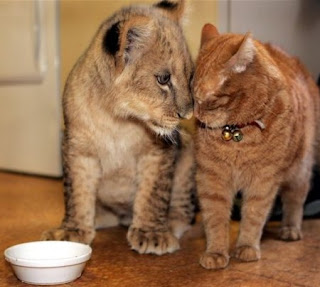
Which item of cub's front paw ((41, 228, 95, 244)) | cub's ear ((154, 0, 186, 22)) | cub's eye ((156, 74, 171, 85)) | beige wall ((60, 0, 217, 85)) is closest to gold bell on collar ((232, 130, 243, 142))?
cub's eye ((156, 74, 171, 85))

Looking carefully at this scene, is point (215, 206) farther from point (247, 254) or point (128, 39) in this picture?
point (128, 39)

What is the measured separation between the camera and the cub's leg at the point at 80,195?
197 cm

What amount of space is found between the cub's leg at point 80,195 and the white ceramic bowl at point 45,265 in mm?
272

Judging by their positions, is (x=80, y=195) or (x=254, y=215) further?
(x=80, y=195)

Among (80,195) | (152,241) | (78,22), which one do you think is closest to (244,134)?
(152,241)

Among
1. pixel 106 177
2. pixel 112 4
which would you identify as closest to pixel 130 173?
pixel 106 177

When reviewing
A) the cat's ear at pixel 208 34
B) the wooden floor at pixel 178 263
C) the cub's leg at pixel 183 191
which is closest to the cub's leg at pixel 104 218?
the wooden floor at pixel 178 263

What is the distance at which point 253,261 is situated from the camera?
5.88ft

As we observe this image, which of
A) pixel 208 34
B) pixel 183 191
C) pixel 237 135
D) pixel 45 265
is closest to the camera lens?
pixel 45 265

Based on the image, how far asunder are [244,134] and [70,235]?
2.16 ft

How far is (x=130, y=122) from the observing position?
1.95 m

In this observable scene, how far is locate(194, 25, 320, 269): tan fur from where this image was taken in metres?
1.68

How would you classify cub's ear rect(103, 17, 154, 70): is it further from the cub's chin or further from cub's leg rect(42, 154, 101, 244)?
cub's leg rect(42, 154, 101, 244)

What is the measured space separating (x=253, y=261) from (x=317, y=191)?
76 centimetres
